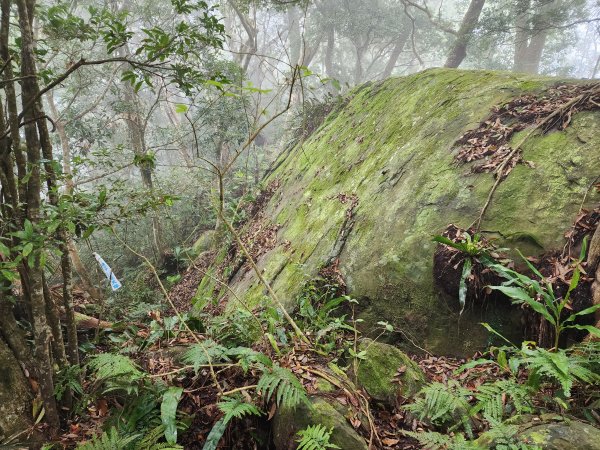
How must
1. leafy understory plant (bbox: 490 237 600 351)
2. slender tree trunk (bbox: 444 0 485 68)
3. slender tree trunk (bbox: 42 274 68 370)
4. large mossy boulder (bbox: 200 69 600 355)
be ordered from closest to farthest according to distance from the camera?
1. slender tree trunk (bbox: 42 274 68 370)
2. leafy understory plant (bbox: 490 237 600 351)
3. large mossy boulder (bbox: 200 69 600 355)
4. slender tree trunk (bbox: 444 0 485 68)

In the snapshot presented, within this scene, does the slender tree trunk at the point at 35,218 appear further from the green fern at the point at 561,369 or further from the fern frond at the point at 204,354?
the green fern at the point at 561,369

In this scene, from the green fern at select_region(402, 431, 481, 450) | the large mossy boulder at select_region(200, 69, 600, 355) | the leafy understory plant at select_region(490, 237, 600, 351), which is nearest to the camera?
the green fern at select_region(402, 431, 481, 450)

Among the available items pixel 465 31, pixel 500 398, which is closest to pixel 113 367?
pixel 500 398

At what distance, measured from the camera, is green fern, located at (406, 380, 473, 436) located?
7.45ft

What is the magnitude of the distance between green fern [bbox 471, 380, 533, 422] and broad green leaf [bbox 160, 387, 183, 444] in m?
1.80

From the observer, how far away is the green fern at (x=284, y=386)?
213cm

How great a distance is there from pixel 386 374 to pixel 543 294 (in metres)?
1.29

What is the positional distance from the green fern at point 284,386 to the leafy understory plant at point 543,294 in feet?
5.68

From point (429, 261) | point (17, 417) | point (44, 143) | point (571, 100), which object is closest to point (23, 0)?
point (44, 143)

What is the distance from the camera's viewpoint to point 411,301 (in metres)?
3.77

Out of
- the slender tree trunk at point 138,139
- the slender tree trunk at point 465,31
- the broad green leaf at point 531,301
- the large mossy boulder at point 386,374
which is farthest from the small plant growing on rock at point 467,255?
the slender tree trunk at point 465,31

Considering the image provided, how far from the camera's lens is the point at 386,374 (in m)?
2.76

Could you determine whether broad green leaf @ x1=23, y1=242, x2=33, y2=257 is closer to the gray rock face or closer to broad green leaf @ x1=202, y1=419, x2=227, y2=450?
broad green leaf @ x1=202, y1=419, x2=227, y2=450

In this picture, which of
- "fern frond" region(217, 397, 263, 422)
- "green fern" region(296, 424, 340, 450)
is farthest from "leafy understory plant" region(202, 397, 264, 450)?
"green fern" region(296, 424, 340, 450)
